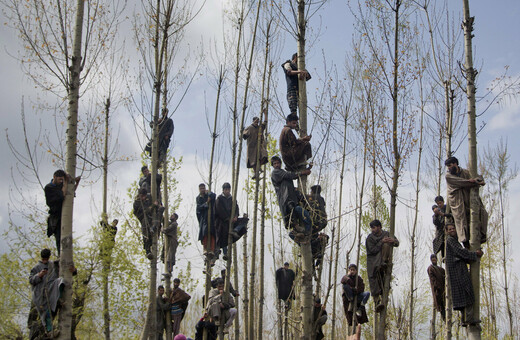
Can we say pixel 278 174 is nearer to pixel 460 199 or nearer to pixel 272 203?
pixel 460 199

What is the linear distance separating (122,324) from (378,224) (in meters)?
7.83

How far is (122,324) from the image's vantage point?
14633mm

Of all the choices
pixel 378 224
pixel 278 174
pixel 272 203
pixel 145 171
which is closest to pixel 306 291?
pixel 278 174

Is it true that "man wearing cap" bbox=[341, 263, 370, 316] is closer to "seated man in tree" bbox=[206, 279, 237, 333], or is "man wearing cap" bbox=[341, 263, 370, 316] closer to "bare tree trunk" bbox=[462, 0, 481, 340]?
"seated man in tree" bbox=[206, 279, 237, 333]

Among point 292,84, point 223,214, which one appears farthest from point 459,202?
point 223,214

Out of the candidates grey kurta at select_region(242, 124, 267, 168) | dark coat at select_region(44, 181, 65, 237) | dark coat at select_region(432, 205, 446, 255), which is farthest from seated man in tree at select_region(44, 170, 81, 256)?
dark coat at select_region(432, 205, 446, 255)

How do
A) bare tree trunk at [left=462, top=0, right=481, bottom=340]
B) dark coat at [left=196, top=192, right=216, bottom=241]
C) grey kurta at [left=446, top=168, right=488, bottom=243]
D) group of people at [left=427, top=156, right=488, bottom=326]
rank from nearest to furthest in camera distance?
bare tree trunk at [left=462, top=0, right=481, bottom=340]
group of people at [left=427, top=156, right=488, bottom=326]
grey kurta at [left=446, top=168, right=488, bottom=243]
dark coat at [left=196, top=192, right=216, bottom=241]

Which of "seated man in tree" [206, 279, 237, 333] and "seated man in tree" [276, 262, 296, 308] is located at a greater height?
"seated man in tree" [276, 262, 296, 308]

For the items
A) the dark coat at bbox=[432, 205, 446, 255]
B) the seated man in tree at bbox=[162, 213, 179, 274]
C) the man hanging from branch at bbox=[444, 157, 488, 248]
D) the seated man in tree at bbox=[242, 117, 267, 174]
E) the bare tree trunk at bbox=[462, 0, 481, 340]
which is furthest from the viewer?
the seated man in tree at bbox=[162, 213, 179, 274]

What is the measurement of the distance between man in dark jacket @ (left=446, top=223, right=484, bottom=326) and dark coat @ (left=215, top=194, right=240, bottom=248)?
19.5 feet

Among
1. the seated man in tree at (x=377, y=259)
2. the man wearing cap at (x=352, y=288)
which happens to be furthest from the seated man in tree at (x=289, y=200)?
the man wearing cap at (x=352, y=288)

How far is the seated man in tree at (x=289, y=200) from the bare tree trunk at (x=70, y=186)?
146 inches

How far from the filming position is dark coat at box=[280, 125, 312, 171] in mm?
9586

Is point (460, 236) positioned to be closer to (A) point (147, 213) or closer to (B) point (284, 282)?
(B) point (284, 282)
